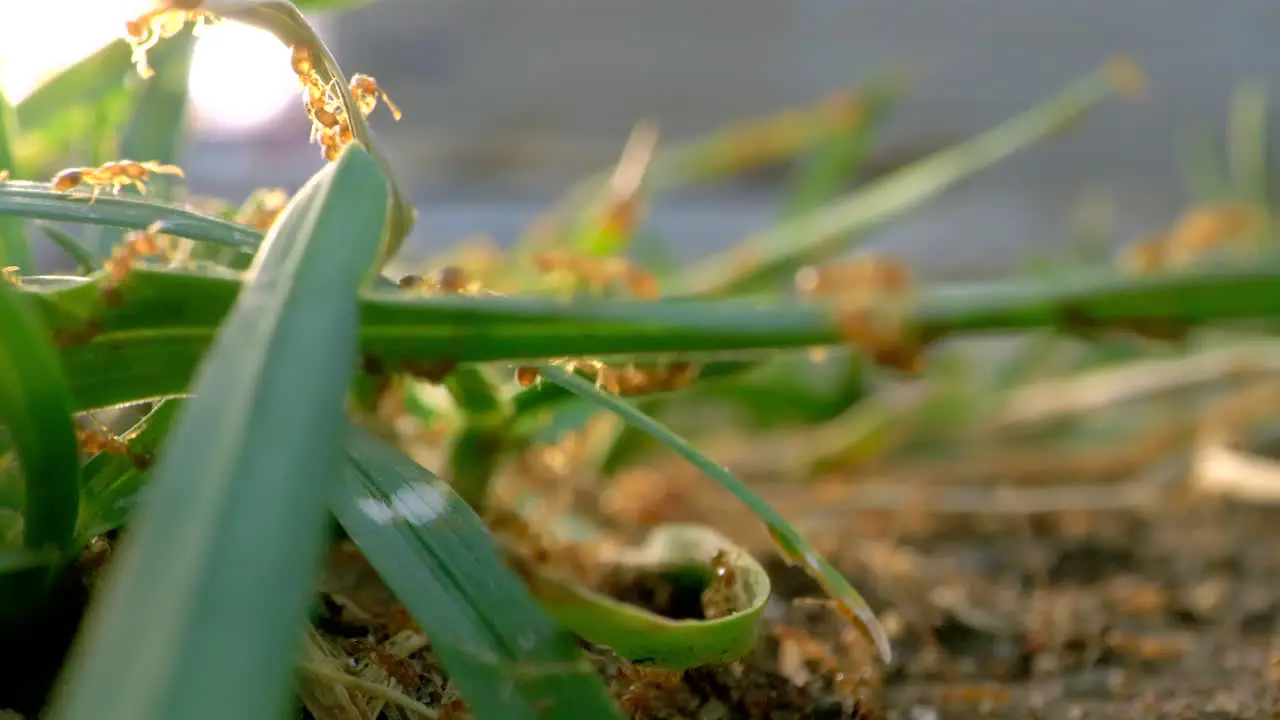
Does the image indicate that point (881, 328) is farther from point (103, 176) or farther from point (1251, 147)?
point (1251, 147)

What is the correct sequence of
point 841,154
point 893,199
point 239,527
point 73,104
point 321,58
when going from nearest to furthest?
point 239,527 < point 321,58 < point 73,104 < point 893,199 < point 841,154

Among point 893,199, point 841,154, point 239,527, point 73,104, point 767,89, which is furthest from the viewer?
point 767,89

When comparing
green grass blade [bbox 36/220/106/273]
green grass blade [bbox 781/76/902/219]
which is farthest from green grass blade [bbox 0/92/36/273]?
green grass blade [bbox 781/76/902/219]

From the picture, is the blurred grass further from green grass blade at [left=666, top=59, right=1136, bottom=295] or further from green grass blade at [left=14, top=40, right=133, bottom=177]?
green grass blade at [left=666, top=59, right=1136, bottom=295]

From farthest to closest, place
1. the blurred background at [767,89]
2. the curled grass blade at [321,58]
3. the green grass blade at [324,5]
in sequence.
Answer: the blurred background at [767,89]
the green grass blade at [324,5]
the curled grass blade at [321,58]

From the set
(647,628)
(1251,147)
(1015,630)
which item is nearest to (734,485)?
(647,628)

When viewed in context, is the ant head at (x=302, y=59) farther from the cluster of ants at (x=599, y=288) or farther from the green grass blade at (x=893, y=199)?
the green grass blade at (x=893, y=199)

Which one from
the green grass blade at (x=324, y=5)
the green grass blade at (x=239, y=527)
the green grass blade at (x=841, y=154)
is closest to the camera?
the green grass blade at (x=239, y=527)

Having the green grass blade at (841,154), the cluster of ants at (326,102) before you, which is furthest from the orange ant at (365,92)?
the green grass blade at (841,154)

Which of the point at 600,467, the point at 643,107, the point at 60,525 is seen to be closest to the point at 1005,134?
the point at 600,467
